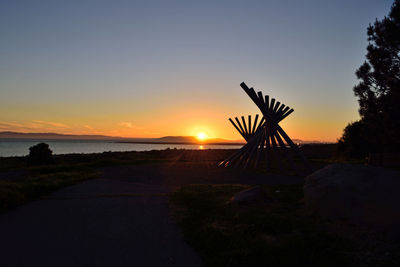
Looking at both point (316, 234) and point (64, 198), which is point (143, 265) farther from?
point (64, 198)

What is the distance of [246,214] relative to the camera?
19.5ft

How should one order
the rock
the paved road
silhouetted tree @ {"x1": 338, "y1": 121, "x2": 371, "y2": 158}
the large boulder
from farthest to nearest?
1. silhouetted tree @ {"x1": 338, "y1": 121, "x2": 371, "y2": 158}
2. the rock
3. the large boulder
4. the paved road

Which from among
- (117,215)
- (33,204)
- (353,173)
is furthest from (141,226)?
(353,173)

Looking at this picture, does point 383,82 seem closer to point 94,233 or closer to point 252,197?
point 252,197

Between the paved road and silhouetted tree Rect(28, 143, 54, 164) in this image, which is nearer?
the paved road

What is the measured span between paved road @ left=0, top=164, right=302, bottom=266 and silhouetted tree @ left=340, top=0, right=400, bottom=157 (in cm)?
1156

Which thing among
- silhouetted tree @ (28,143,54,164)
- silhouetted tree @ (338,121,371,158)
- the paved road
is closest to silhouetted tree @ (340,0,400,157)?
silhouetted tree @ (338,121,371,158)

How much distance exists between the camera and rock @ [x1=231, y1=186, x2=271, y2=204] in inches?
275

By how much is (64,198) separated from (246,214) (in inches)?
223

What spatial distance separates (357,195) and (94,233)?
5.23 metres

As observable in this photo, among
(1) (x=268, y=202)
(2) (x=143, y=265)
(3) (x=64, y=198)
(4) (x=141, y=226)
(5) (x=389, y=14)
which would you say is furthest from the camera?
(5) (x=389, y=14)

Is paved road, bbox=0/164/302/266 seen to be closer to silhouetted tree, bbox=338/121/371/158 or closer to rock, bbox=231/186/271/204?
rock, bbox=231/186/271/204

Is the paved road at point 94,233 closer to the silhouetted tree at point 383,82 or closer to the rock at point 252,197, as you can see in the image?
the rock at point 252,197

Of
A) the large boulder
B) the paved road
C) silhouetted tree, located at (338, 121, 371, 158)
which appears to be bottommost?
the paved road
